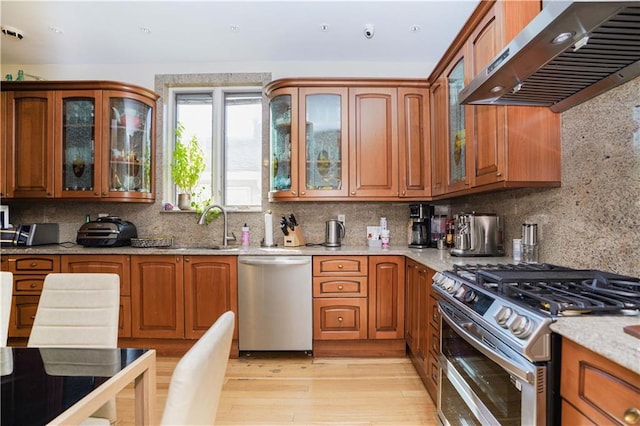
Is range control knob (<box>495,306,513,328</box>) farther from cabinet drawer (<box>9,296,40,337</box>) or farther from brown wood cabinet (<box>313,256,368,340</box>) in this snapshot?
cabinet drawer (<box>9,296,40,337</box>)

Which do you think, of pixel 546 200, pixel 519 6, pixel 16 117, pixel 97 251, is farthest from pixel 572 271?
pixel 16 117

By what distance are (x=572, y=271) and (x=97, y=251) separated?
3361mm

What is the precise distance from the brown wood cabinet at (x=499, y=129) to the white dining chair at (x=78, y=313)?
6.59 feet

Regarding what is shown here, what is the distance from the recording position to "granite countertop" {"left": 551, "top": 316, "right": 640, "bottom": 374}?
71 cm

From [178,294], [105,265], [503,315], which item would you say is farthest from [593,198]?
[105,265]

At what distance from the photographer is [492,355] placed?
1.15m

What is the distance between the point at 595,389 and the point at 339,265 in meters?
2.04

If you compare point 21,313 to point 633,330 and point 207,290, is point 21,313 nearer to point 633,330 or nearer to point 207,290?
point 207,290

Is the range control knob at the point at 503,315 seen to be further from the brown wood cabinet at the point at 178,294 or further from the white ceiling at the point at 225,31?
the white ceiling at the point at 225,31

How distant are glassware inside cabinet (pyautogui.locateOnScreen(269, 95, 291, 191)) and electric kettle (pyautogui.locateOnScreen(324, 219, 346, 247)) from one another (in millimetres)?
536

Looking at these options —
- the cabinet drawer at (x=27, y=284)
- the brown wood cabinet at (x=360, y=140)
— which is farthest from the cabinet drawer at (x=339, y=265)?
the cabinet drawer at (x=27, y=284)

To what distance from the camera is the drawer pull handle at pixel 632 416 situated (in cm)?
70

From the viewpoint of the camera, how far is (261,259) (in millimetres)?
2768

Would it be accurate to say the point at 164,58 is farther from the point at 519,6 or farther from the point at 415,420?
the point at 415,420
